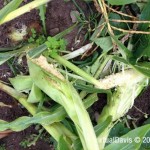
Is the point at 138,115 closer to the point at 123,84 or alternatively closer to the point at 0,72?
the point at 123,84

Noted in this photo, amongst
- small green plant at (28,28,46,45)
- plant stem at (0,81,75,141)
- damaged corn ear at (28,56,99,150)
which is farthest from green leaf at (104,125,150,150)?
small green plant at (28,28,46,45)

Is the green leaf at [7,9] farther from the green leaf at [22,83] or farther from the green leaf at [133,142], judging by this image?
the green leaf at [133,142]

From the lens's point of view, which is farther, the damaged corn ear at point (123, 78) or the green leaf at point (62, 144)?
the damaged corn ear at point (123, 78)

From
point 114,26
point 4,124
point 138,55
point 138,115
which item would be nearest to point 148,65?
point 138,55

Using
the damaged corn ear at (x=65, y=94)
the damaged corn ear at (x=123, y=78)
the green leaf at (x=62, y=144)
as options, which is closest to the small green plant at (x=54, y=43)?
the damaged corn ear at (x=65, y=94)

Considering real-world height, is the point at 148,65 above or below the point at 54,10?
below

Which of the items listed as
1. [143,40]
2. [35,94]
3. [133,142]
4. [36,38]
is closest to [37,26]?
[36,38]

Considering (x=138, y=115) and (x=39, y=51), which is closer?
(x=39, y=51)

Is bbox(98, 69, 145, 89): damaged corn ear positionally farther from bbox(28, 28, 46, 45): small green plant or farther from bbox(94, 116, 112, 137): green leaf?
bbox(28, 28, 46, 45): small green plant
